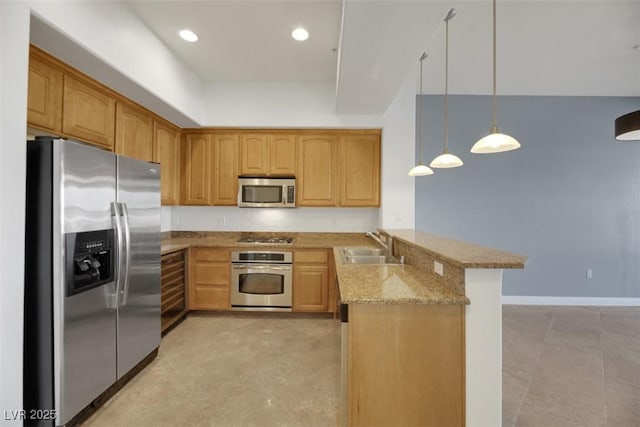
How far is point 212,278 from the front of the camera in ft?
11.6

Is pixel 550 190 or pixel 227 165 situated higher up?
pixel 227 165

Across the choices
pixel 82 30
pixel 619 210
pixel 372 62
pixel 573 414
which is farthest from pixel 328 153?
pixel 619 210

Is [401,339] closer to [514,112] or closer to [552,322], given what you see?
[552,322]

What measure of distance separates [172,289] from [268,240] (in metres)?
1.25

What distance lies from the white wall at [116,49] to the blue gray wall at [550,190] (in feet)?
10.9

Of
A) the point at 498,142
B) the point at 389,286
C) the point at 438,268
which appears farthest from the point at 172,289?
the point at 498,142

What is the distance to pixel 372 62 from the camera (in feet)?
7.54

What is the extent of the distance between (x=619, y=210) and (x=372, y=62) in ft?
14.5

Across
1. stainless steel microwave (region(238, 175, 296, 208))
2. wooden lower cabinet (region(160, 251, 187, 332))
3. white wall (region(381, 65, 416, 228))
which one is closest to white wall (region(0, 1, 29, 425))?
wooden lower cabinet (region(160, 251, 187, 332))

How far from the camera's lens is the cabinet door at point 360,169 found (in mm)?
3822

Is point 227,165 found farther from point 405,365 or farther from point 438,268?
point 405,365

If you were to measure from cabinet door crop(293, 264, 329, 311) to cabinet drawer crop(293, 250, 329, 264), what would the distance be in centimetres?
6

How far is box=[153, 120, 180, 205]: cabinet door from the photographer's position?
3324 mm

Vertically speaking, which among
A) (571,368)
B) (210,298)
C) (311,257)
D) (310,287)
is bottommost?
(571,368)
